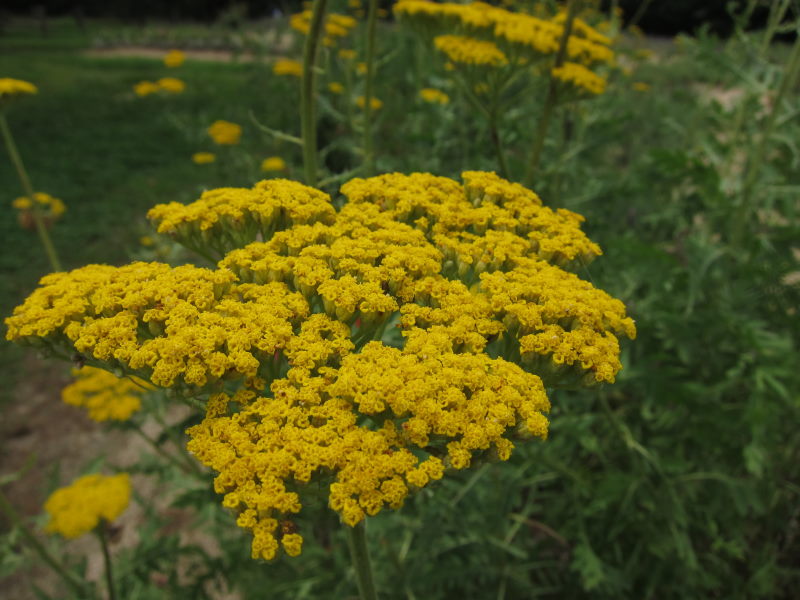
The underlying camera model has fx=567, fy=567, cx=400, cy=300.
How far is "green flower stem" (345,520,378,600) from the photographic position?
1623mm

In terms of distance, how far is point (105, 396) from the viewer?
353cm

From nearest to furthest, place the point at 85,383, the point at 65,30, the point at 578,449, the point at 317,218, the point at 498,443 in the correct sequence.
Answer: the point at 498,443
the point at 317,218
the point at 85,383
the point at 578,449
the point at 65,30

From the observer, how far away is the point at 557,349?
5.27 feet

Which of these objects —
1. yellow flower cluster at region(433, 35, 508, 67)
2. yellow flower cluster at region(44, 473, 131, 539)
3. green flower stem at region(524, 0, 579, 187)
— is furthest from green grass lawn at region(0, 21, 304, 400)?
green flower stem at region(524, 0, 579, 187)

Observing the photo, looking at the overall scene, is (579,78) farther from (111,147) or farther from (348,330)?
(111,147)

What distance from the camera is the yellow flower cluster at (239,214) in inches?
77.8

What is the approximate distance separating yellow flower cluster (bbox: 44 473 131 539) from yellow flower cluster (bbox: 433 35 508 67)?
2.87 m

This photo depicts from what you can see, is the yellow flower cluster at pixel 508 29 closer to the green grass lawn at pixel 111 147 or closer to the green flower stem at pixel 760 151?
the green flower stem at pixel 760 151

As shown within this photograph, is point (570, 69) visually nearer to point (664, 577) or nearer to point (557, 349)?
point (557, 349)

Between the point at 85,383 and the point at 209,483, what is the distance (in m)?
1.13

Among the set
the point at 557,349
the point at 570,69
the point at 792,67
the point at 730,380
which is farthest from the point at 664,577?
the point at 792,67

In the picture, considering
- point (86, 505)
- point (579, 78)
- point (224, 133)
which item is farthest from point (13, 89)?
point (579, 78)

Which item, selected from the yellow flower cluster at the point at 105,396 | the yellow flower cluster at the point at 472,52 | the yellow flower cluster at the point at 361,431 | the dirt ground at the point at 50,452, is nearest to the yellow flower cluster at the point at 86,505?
the yellow flower cluster at the point at 105,396

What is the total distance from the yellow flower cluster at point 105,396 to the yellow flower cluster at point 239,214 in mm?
1769
